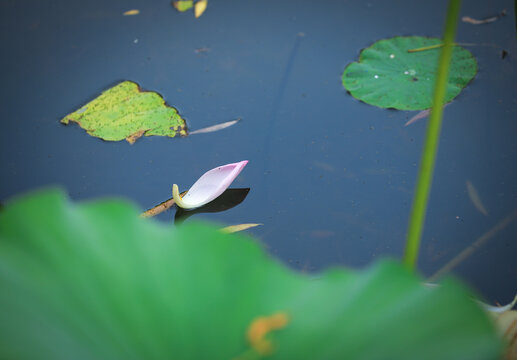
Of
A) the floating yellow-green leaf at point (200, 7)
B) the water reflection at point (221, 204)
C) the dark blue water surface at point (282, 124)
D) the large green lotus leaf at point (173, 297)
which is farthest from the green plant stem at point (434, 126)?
the floating yellow-green leaf at point (200, 7)

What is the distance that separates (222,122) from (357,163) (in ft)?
0.99

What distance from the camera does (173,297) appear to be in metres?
0.35

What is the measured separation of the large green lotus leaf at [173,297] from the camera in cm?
32

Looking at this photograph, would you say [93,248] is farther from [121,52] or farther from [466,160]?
[121,52]

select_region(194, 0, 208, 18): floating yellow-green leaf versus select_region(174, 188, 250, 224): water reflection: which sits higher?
select_region(194, 0, 208, 18): floating yellow-green leaf

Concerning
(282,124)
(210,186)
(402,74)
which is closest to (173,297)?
(210,186)

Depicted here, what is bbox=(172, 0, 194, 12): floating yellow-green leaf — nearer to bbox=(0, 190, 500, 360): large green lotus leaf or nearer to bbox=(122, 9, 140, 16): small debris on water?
bbox=(122, 9, 140, 16): small debris on water

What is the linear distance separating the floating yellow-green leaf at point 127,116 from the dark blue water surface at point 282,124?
2 cm

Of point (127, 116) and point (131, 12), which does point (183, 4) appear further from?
point (127, 116)

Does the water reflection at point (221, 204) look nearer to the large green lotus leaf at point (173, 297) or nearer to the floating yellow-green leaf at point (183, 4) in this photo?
the large green lotus leaf at point (173, 297)

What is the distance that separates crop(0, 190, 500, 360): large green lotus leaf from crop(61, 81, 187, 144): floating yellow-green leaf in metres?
0.63

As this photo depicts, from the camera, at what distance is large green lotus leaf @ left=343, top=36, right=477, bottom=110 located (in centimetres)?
99

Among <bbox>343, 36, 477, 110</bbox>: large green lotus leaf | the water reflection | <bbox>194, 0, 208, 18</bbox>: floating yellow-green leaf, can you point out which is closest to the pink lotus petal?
the water reflection

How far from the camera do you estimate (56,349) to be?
12.6 inches
